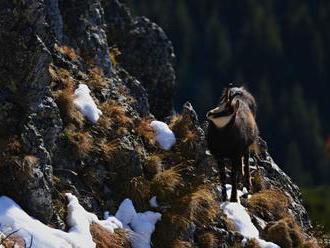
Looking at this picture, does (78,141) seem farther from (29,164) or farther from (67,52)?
(67,52)

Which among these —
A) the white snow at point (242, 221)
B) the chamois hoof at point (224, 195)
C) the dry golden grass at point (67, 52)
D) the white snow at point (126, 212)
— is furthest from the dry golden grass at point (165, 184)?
the dry golden grass at point (67, 52)

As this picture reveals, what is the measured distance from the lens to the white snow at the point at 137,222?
42.4 feet

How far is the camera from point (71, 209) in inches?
493

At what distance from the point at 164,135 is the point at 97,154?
194cm

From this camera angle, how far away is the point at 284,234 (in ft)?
48.7

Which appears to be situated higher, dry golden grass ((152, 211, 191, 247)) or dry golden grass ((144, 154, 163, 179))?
dry golden grass ((144, 154, 163, 179))

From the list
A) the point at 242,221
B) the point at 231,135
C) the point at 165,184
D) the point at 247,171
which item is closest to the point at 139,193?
the point at 165,184

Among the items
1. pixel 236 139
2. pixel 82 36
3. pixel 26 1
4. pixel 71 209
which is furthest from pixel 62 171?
pixel 82 36

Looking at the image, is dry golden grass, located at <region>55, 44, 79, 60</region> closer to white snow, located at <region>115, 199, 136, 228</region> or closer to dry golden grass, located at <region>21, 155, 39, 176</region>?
white snow, located at <region>115, 199, 136, 228</region>

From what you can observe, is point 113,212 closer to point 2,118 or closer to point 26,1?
point 2,118

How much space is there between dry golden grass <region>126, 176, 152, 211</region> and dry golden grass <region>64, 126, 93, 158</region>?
0.98 m

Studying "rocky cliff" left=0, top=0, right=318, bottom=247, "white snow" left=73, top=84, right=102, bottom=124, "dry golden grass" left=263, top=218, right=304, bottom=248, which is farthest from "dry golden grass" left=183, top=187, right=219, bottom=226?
"white snow" left=73, top=84, right=102, bottom=124

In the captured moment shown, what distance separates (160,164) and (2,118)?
11.3 feet

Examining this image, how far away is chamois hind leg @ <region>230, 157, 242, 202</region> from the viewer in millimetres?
15246
